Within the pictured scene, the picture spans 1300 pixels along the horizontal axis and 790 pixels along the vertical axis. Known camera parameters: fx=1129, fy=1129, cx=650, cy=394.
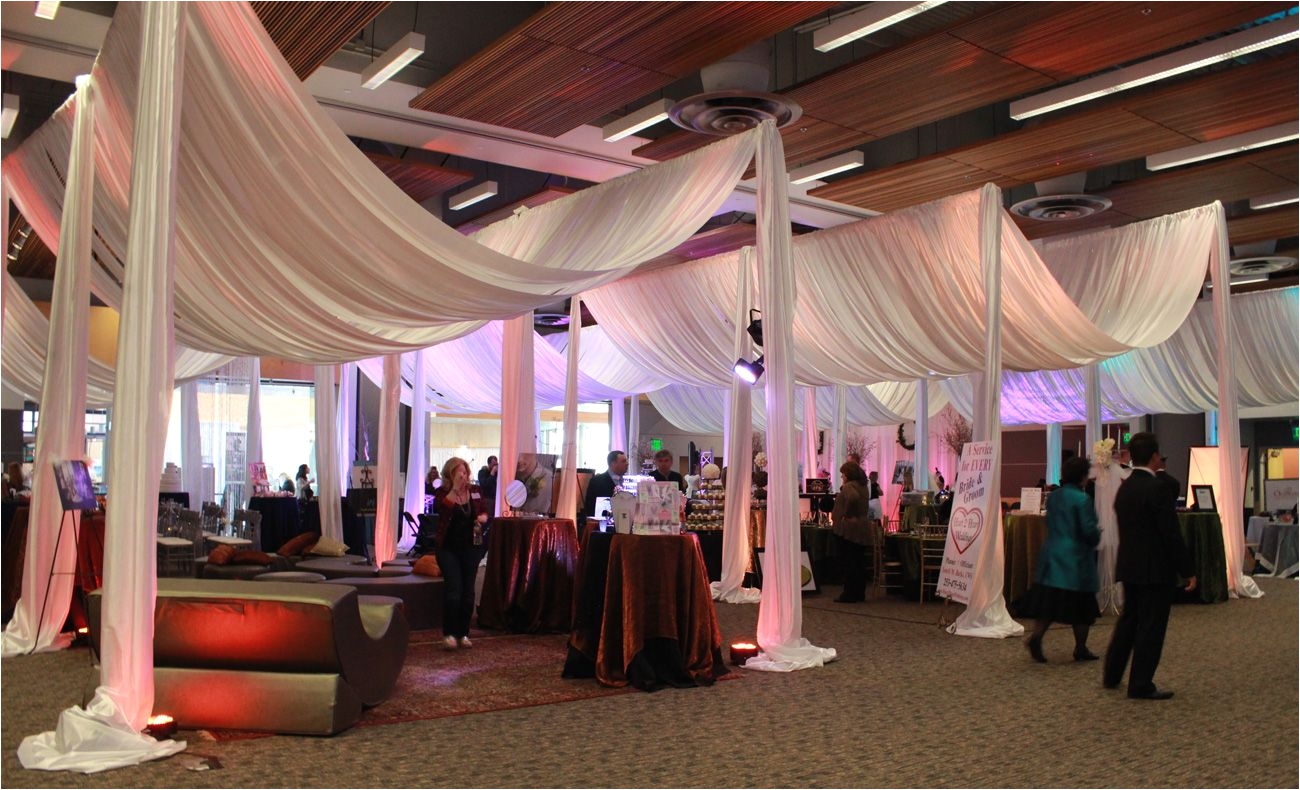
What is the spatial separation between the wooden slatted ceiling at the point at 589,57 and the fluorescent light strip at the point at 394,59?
1.15 ft

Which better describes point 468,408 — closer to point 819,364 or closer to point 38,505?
point 819,364

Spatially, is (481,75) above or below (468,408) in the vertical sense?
above

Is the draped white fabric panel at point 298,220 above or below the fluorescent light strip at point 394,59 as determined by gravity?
below

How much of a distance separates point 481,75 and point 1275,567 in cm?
1063

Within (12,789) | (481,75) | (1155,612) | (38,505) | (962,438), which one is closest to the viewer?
(12,789)

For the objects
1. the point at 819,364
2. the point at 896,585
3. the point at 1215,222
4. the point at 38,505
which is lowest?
the point at 896,585

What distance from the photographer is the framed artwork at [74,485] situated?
5309 millimetres

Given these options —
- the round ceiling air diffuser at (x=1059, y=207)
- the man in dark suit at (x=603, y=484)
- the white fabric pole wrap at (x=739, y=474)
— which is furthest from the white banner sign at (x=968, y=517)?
the round ceiling air diffuser at (x=1059, y=207)

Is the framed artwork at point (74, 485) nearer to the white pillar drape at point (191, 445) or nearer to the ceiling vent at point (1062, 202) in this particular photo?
the ceiling vent at point (1062, 202)

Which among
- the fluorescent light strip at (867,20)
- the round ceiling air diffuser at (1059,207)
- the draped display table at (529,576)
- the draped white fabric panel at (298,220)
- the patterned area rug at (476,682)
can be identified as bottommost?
the patterned area rug at (476,682)

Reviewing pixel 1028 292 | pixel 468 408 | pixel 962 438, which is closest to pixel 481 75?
pixel 1028 292

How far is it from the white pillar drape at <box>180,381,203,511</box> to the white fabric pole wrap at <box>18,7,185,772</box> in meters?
11.0

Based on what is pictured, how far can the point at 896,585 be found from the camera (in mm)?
10812

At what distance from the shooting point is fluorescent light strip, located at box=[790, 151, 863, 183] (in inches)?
408
